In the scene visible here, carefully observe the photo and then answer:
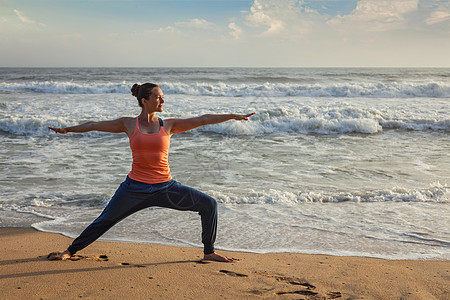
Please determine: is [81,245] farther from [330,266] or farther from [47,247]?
[330,266]

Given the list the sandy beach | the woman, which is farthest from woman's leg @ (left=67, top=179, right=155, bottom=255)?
the sandy beach

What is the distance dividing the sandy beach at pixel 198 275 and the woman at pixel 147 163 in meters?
0.46

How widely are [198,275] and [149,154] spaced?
1.10 m

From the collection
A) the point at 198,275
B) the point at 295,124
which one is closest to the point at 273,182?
the point at 198,275

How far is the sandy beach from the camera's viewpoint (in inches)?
117

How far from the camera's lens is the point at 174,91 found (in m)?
29.7

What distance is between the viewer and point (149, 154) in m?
3.30

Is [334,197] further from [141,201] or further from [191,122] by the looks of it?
[141,201]

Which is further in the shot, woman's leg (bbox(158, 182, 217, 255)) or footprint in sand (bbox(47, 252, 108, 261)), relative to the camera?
footprint in sand (bbox(47, 252, 108, 261))

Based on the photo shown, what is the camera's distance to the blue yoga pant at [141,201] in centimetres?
338

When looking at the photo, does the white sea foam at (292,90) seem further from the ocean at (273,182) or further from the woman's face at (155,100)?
the woman's face at (155,100)

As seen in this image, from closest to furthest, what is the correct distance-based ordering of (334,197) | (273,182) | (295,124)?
(334,197), (273,182), (295,124)

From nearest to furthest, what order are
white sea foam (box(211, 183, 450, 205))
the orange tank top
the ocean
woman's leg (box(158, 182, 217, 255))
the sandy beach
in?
the sandy beach < the orange tank top < woman's leg (box(158, 182, 217, 255)) < the ocean < white sea foam (box(211, 183, 450, 205))

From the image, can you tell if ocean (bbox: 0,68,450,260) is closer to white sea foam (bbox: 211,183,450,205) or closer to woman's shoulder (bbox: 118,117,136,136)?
white sea foam (bbox: 211,183,450,205)
